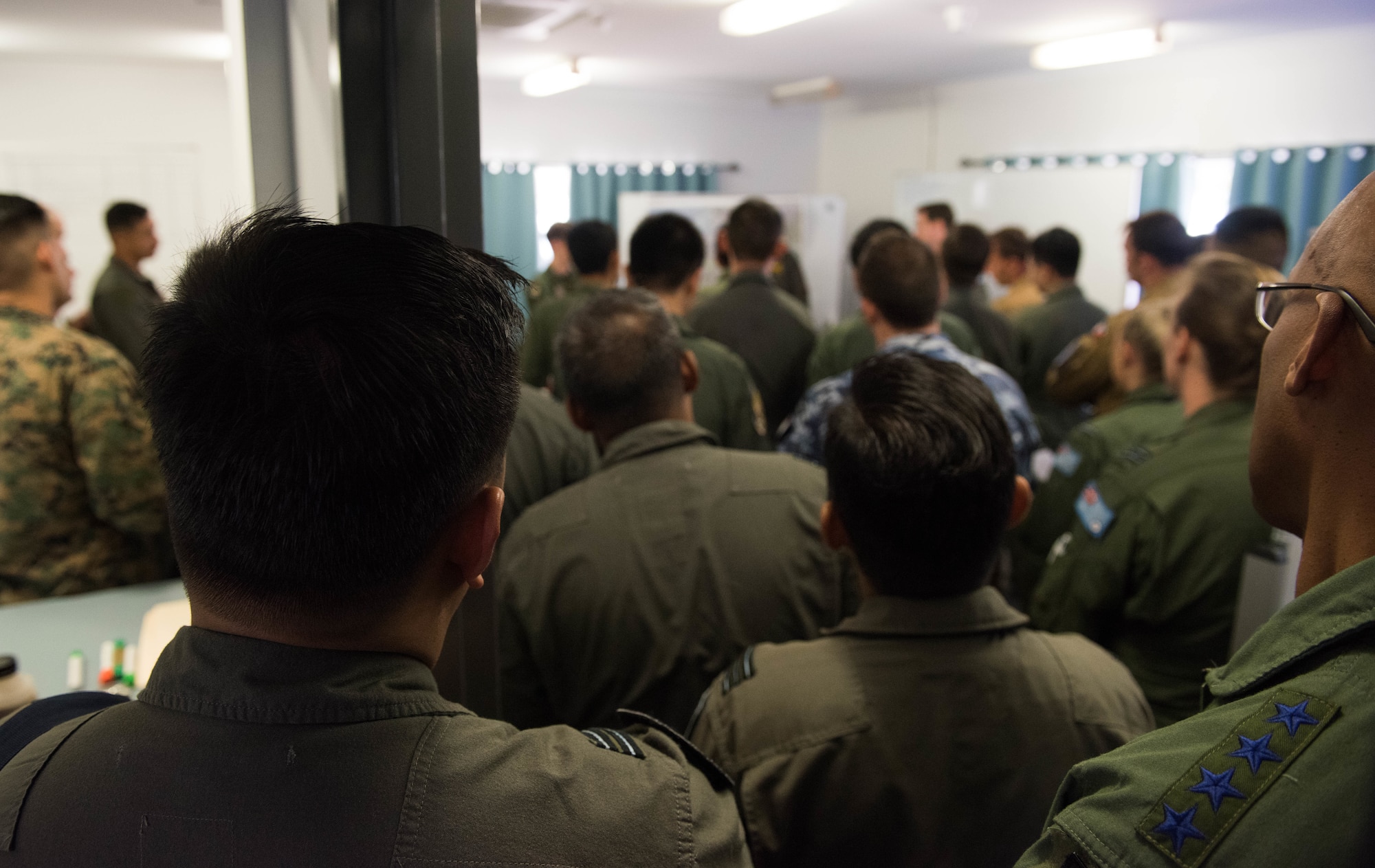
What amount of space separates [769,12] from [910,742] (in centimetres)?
450

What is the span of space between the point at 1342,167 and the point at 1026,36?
200 centimetres

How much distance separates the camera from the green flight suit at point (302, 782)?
54 centimetres

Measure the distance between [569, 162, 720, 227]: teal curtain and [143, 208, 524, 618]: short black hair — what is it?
760cm

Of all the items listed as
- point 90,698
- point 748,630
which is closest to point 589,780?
point 90,698

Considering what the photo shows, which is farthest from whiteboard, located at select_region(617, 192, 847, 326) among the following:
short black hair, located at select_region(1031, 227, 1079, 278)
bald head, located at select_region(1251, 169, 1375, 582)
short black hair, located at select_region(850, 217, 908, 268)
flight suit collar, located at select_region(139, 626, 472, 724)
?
flight suit collar, located at select_region(139, 626, 472, 724)

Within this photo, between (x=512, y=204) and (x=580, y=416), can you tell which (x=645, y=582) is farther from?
(x=512, y=204)

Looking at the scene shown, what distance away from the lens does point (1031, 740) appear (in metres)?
1.03

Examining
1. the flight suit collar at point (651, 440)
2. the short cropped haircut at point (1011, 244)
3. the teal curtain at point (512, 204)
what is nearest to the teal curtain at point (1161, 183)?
the short cropped haircut at point (1011, 244)

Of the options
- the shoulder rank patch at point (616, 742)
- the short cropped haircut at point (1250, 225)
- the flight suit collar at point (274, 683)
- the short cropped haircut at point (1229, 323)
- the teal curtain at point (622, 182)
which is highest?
the teal curtain at point (622, 182)

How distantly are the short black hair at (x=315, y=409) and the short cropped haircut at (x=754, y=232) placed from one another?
2.87 meters

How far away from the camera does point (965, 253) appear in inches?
152

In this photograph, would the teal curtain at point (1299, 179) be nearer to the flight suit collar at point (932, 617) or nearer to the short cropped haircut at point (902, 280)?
the short cropped haircut at point (902, 280)

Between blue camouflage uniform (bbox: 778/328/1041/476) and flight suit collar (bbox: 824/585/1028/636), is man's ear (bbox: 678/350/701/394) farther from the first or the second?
flight suit collar (bbox: 824/585/1028/636)

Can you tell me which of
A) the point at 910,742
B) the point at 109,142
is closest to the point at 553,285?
the point at 109,142
